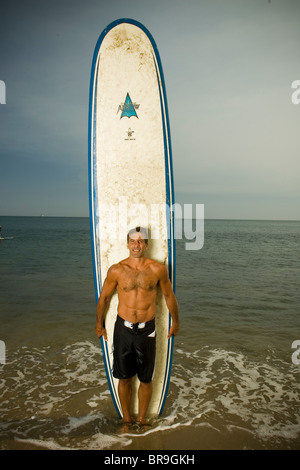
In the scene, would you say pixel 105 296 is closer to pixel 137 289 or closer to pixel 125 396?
pixel 137 289

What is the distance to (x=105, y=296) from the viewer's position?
2.85 meters

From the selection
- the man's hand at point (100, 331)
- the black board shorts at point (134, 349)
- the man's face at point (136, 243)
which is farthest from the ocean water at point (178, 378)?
the man's face at point (136, 243)

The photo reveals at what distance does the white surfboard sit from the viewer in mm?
3062

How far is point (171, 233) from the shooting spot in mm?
3111

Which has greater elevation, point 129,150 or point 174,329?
point 129,150

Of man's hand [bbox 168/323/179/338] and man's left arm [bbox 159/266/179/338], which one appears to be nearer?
man's left arm [bbox 159/266/179/338]

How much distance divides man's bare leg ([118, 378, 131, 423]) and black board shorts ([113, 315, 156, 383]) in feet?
0.40

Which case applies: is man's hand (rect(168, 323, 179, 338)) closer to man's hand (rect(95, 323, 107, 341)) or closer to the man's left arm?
the man's left arm

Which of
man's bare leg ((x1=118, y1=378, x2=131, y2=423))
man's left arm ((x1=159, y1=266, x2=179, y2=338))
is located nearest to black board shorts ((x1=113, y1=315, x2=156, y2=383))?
man's bare leg ((x1=118, y1=378, x2=131, y2=423))

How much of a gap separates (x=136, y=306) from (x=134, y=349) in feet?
1.38

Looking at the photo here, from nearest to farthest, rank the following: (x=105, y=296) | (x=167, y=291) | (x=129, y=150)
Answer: (x=167, y=291)
(x=105, y=296)
(x=129, y=150)

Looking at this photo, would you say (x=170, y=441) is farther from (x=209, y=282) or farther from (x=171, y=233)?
(x=209, y=282)

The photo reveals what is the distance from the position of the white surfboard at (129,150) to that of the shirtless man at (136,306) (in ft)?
1.17

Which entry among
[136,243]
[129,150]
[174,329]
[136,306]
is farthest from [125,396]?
[129,150]
